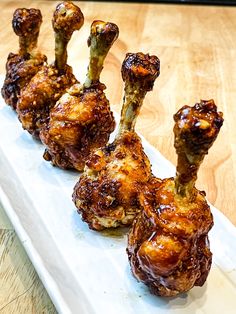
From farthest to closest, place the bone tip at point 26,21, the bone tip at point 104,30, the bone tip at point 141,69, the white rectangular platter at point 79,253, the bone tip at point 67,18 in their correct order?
the bone tip at point 26,21, the bone tip at point 67,18, the bone tip at point 104,30, the bone tip at point 141,69, the white rectangular platter at point 79,253

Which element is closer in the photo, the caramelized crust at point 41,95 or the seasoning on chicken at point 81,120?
the seasoning on chicken at point 81,120

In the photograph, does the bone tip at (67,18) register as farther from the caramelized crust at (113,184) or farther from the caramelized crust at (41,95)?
→ the caramelized crust at (113,184)

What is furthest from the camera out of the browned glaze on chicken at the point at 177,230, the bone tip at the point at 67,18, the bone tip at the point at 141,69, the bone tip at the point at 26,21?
the bone tip at the point at 26,21

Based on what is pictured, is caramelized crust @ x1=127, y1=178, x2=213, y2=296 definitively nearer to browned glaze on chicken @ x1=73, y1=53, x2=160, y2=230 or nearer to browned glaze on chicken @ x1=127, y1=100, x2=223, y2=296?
browned glaze on chicken @ x1=127, y1=100, x2=223, y2=296

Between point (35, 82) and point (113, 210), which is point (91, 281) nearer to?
point (113, 210)

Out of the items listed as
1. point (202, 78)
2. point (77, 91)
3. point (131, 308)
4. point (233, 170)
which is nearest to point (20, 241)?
point (131, 308)

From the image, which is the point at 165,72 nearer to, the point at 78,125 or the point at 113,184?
the point at 78,125

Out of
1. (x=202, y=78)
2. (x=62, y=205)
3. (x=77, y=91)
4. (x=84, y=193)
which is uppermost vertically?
(x=77, y=91)

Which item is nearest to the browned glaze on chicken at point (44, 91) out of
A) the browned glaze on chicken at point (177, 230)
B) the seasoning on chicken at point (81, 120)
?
the seasoning on chicken at point (81, 120)
